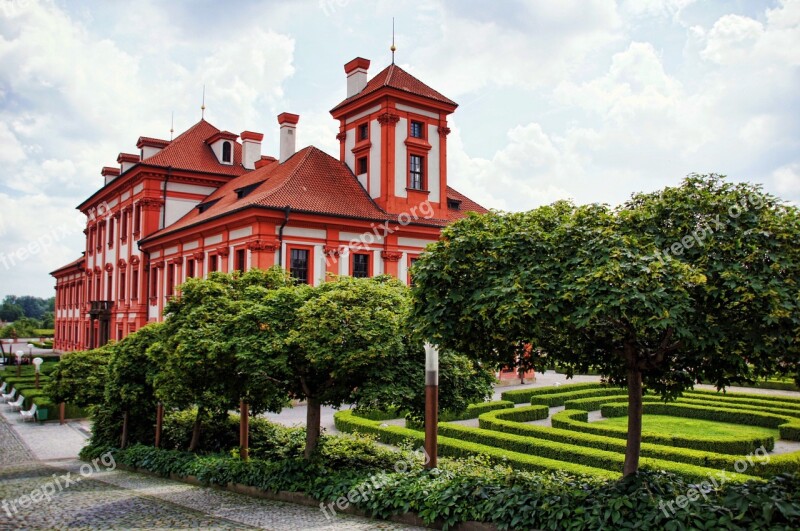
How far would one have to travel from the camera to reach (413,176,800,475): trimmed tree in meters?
7.28

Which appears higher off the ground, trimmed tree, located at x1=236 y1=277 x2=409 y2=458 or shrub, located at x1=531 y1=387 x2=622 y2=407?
trimmed tree, located at x1=236 y1=277 x2=409 y2=458

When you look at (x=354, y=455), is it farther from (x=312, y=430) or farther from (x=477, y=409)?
(x=477, y=409)

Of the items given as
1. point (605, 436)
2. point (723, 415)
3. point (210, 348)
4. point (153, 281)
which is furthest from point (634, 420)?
point (153, 281)

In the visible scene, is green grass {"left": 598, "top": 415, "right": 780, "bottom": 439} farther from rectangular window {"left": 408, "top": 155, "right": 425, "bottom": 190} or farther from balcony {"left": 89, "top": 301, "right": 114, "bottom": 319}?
balcony {"left": 89, "top": 301, "right": 114, "bottom": 319}

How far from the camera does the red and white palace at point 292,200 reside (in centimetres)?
3006

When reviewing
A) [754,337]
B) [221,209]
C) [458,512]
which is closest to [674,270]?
[754,337]

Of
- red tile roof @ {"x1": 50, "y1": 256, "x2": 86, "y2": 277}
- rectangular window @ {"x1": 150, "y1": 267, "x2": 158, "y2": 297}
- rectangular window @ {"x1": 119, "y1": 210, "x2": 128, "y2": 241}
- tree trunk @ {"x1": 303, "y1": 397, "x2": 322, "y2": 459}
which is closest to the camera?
tree trunk @ {"x1": 303, "y1": 397, "x2": 322, "y2": 459}

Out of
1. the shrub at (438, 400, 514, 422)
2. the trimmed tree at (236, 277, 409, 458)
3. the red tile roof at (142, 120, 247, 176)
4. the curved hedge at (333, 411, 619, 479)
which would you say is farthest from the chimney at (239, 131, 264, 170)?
the trimmed tree at (236, 277, 409, 458)

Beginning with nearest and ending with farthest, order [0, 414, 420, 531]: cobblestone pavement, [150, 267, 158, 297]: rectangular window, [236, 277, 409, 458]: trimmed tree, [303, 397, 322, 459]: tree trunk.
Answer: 1. [0, 414, 420, 531]: cobblestone pavement
2. [236, 277, 409, 458]: trimmed tree
3. [303, 397, 322, 459]: tree trunk
4. [150, 267, 158, 297]: rectangular window

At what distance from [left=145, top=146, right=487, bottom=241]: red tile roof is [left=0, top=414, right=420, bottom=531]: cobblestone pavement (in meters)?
15.2

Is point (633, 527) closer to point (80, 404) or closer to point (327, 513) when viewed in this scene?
point (327, 513)

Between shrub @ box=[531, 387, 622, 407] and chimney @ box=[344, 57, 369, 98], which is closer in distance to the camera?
shrub @ box=[531, 387, 622, 407]

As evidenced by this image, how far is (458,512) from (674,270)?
4.75 metres

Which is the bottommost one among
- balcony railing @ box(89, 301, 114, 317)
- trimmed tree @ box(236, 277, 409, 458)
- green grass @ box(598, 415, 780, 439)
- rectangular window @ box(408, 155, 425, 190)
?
green grass @ box(598, 415, 780, 439)
